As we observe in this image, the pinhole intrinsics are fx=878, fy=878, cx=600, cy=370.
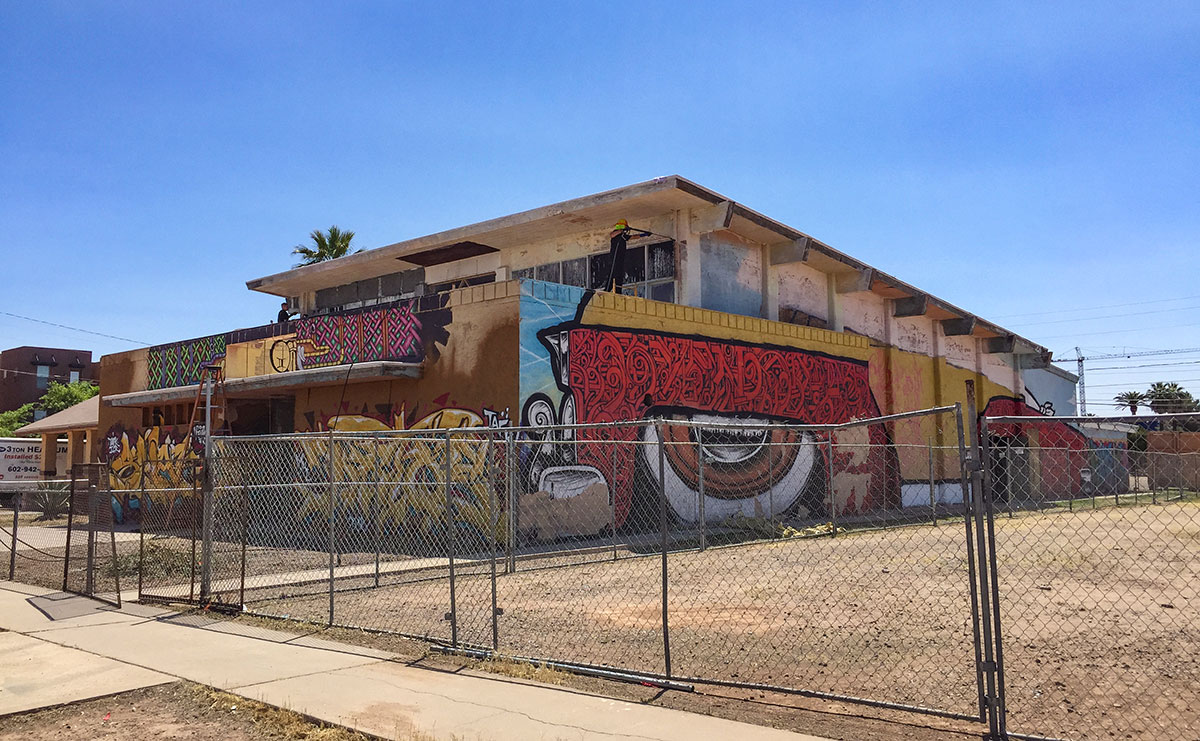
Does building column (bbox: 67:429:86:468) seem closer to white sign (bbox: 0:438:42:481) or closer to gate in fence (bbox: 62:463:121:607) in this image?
white sign (bbox: 0:438:42:481)

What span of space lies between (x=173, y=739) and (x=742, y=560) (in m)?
9.72

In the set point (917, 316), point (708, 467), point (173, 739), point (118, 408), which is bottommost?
point (173, 739)

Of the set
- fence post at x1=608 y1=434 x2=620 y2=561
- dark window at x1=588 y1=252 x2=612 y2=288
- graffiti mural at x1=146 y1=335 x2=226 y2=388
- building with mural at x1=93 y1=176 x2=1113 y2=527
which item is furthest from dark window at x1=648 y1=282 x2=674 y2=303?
graffiti mural at x1=146 y1=335 x2=226 y2=388

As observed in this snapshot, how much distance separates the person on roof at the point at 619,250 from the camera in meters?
22.0

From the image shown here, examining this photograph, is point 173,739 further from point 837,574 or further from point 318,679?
point 837,574

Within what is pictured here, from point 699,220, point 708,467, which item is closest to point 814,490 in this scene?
point 708,467

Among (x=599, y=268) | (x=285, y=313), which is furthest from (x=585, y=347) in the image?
(x=285, y=313)

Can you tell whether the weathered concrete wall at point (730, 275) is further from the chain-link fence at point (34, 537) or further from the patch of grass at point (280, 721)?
the patch of grass at point (280, 721)

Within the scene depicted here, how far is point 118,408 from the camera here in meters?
25.7

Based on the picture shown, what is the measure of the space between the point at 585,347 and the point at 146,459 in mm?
14084

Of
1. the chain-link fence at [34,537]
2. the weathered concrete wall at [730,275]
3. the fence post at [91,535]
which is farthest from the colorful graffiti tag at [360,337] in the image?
the fence post at [91,535]

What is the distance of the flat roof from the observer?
69.4 ft

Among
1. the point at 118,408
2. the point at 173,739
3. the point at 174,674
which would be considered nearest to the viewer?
the point at 173,739

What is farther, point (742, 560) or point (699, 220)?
point (699, 220)
